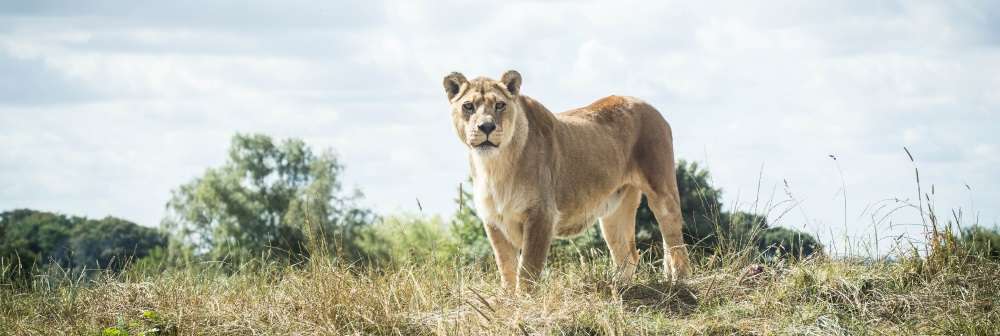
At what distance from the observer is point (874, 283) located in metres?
9.59

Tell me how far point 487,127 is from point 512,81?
77cm

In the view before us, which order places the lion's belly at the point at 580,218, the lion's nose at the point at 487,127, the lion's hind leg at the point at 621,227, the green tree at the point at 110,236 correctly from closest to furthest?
the lion's nose at the point at 487,127 → the lion's belly at the point at 580,218 → the lion's hind leg at the point at 621,227 → the green tree at the point at 110,236

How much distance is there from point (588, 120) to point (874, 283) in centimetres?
339

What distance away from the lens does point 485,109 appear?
9375 millimetres

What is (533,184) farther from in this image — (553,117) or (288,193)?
(288,193)

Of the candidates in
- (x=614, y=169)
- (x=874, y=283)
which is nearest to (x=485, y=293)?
(x=614, y=169)

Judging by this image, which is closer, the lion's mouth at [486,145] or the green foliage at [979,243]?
the lion's mouth at [486,145]

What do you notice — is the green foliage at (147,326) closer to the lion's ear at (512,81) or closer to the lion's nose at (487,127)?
the lion's nose at (487,127)

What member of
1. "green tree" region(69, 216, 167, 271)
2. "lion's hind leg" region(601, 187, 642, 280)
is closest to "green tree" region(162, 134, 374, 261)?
"green tree" region(69, 216, 167, 271)

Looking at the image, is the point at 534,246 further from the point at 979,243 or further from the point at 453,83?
the point at 979,243

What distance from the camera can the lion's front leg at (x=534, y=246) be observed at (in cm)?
946

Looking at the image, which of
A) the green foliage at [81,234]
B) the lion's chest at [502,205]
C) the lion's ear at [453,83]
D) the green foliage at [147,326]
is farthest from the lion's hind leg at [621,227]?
the green foliage at [81,234]

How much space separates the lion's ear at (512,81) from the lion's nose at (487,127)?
2.24 feet

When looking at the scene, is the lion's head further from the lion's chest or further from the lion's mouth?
the lion's chest
